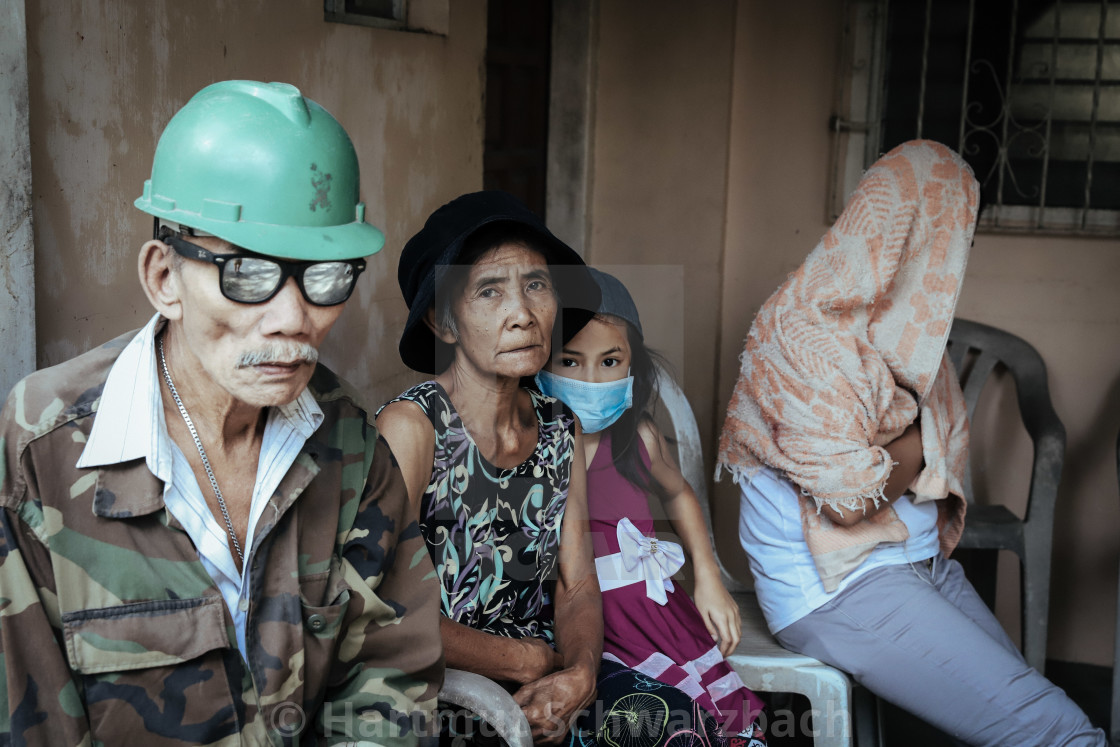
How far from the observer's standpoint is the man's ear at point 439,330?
2.24 metres

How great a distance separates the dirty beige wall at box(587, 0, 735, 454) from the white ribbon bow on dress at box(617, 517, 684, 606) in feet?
4.96

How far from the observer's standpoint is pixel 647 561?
2455mm

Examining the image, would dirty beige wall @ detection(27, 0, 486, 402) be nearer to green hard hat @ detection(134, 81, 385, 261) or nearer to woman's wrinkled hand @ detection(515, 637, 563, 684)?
green hard hat @ detection(134, 81, 385, 261)

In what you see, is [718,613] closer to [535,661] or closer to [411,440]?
[535,661]

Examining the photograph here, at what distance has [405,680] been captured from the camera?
169cm

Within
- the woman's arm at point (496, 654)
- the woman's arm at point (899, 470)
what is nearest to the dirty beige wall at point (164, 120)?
the woman's arm at point (496, 654)

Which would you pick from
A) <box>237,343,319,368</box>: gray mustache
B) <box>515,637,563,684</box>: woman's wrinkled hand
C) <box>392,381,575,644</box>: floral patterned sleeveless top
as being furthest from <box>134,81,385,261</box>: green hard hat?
<box>515,637,563,684</box>: woman's wrinkled hand

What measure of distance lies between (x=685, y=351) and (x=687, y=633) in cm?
195

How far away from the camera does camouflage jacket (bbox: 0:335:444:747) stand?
4.35 feet

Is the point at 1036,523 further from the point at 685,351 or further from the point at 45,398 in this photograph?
the point at 45,398

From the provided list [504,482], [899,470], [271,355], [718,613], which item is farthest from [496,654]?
[899,470]

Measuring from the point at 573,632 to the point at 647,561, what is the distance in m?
0.30

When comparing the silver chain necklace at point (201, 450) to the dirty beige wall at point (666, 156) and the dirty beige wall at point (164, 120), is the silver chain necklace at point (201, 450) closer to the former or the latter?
the dirty beige wall at point (164, 120)

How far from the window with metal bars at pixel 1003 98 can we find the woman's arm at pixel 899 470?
1.58 m
